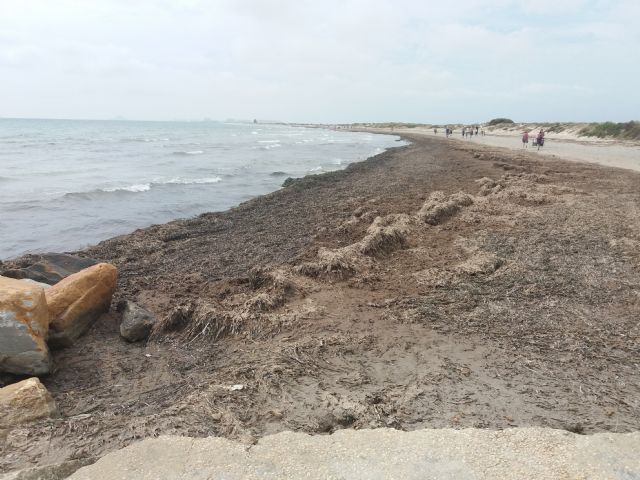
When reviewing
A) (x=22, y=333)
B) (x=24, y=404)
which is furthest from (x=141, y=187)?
(x=24, y=404)

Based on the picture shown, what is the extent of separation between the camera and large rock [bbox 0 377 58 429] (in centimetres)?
293

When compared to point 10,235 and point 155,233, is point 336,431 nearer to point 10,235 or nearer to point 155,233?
point 155,233

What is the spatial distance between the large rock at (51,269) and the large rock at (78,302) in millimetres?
1467

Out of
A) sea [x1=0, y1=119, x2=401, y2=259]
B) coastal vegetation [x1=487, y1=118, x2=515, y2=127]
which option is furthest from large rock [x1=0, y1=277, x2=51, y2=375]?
coastal vegetation [x1=487, y1=118, x2=515, y2=127]

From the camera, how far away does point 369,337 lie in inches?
168

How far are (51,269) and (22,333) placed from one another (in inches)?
114

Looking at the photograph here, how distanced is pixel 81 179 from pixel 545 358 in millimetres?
21555

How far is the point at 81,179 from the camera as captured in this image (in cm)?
2000

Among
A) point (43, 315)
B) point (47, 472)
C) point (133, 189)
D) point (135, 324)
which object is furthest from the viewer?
point (133, 189)

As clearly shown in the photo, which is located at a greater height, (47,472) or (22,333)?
(22,333)

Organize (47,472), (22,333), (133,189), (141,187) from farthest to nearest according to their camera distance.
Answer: (141,187), (133,189), (22,333), (47,472)

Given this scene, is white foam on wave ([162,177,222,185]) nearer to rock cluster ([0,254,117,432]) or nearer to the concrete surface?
rock cluster ([0,254,117,432])

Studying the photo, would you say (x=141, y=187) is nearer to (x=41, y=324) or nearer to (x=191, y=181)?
(x=191, y=181)

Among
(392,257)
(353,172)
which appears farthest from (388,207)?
(353,172)
